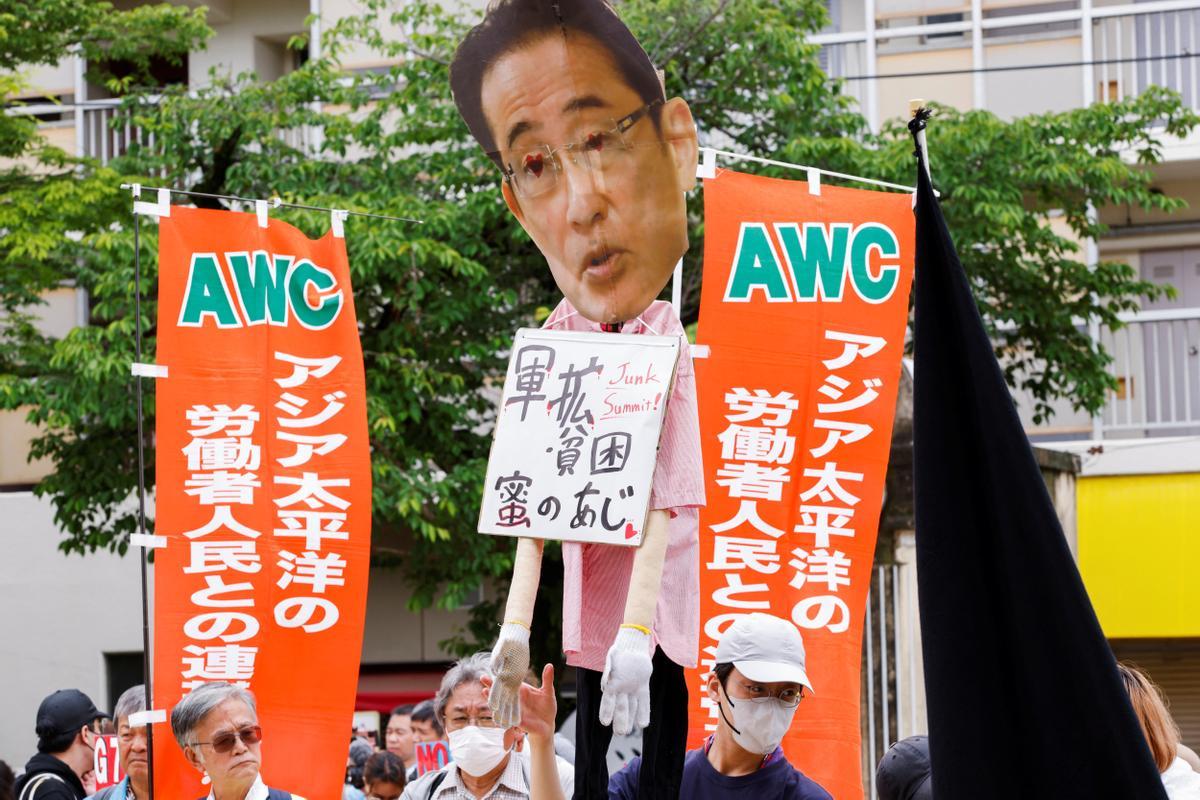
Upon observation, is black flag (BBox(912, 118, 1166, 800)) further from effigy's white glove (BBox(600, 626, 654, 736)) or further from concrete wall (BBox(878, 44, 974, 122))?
concrete wall (BBox(878, 44, 974, 122))

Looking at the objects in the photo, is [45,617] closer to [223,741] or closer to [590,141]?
[223,741]

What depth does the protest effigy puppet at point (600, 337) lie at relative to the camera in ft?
11.5

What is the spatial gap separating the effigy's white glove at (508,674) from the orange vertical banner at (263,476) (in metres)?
3.14

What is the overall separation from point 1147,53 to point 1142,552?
171 inches

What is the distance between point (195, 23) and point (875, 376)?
25.5 ft

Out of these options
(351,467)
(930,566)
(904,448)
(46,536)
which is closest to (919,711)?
(904,448)

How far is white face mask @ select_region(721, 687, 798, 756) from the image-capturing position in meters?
3.74

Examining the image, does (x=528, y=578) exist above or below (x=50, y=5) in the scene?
below

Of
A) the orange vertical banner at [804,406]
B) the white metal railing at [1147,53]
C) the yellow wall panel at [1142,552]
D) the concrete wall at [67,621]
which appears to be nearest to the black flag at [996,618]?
the orange vertical banner at [804,406]

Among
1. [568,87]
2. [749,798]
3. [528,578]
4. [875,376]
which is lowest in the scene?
[749,798]

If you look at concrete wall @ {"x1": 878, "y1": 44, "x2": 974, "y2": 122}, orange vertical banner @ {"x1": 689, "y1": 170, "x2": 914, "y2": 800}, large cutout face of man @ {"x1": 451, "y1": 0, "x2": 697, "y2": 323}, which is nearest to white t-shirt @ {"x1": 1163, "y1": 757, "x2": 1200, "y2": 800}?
large cutout face of man @ {"x1": 451, "y1": 0, "x2": 697, "y2": 323}

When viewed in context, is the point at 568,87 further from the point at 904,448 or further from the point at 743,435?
the point at 904,448

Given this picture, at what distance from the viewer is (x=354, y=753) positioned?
8.59 meters

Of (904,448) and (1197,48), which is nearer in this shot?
(904,448)
